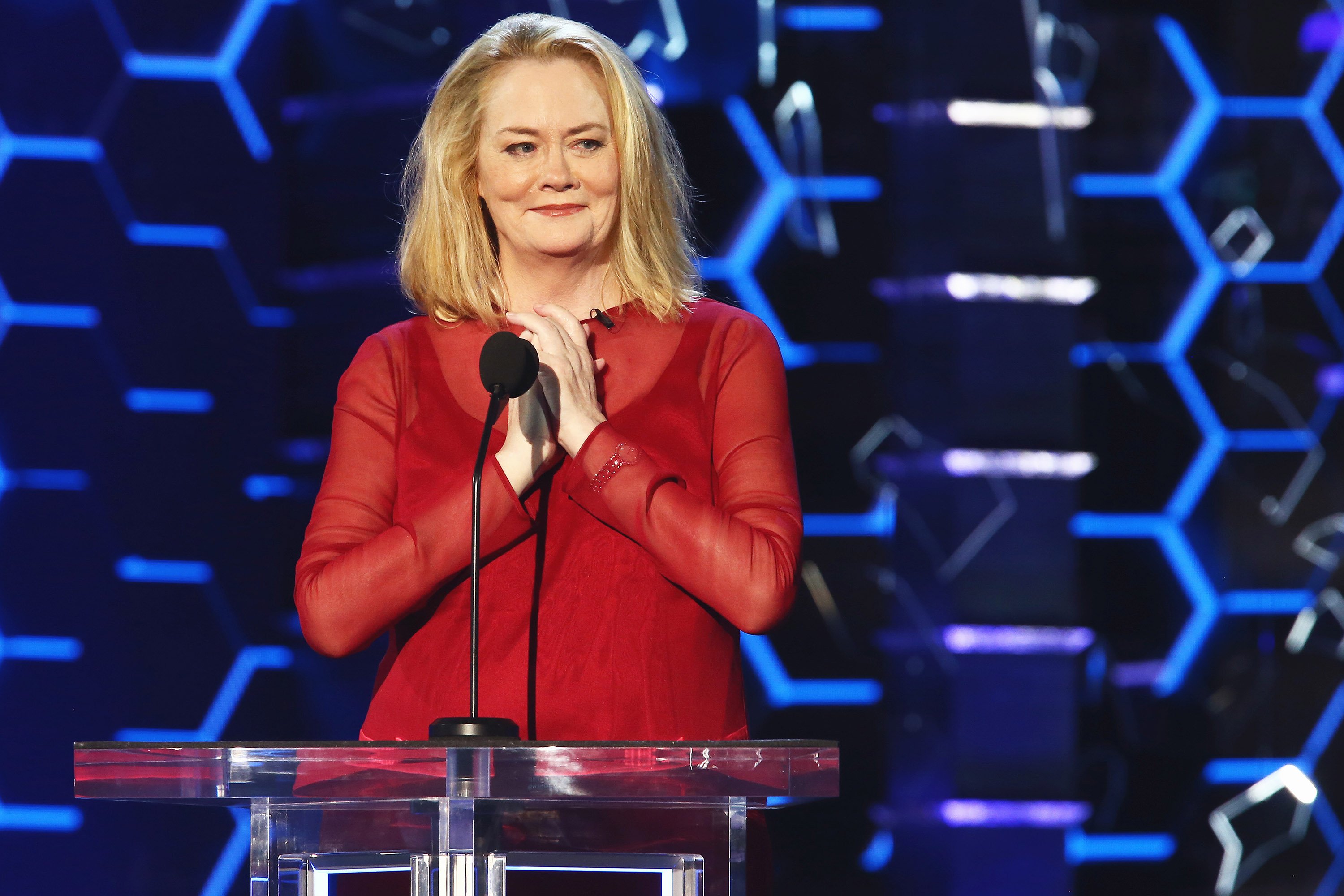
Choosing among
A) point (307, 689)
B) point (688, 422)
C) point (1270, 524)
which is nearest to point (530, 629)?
point (688, 422)

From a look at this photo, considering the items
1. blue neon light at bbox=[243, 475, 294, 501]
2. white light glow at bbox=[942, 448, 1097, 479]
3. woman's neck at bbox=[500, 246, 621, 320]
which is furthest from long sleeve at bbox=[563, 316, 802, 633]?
blue neon light at bbox=[243, 475, 294, 501]

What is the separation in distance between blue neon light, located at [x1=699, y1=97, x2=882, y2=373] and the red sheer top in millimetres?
957

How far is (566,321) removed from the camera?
1.28 m

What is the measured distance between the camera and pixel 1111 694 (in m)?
2.37

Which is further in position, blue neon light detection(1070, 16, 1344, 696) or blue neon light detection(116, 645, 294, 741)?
blue neon light detection(1070, 16, 1344, 696)

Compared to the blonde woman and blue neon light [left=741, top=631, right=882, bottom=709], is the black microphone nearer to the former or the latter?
the blonde woman

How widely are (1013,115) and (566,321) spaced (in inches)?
52.5

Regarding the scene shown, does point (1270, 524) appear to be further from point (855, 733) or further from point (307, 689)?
point (307, 689)

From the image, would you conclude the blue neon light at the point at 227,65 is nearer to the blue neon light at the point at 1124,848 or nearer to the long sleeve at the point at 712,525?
the long sleeve at the point at 712,525

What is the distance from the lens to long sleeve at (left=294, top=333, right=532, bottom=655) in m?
1.21

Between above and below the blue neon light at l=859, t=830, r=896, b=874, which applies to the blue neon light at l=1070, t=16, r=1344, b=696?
above

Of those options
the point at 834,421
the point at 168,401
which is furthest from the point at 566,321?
the point at 168,401

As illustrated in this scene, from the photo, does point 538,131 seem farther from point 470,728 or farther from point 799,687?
point 799,687

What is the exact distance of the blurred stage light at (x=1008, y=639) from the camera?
2271mm
